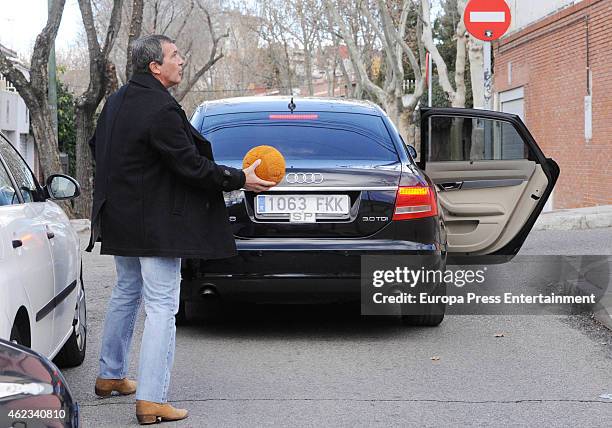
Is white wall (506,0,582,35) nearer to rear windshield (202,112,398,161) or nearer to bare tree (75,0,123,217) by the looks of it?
bare tree (75,0,123,217)

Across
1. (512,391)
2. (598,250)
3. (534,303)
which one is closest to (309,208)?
(512,391)

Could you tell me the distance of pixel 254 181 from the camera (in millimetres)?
5430

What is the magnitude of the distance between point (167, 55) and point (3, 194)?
990mm

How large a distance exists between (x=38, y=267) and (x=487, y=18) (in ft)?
32.3

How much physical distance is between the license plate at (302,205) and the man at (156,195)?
1581 millimetres

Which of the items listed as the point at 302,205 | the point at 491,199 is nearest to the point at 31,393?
the point at 302,205

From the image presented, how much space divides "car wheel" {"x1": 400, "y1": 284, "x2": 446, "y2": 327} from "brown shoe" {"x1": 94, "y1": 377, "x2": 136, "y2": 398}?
2446 mm

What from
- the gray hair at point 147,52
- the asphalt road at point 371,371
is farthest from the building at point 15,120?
the gray hair at point 147,52

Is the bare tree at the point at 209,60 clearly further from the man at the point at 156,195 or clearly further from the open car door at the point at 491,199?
the man at the point at 156,195

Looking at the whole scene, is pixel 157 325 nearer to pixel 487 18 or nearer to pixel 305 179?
pixel 305 179

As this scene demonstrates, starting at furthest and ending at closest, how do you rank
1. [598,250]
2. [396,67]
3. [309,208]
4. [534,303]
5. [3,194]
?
1. [396,67]
2. [598,250]
3. [534,303]
4. [309,208]
5. [3,194]

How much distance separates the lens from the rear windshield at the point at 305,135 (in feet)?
24.4

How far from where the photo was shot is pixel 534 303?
9117 mm

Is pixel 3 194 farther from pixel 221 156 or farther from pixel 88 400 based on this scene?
pixel 221 156
